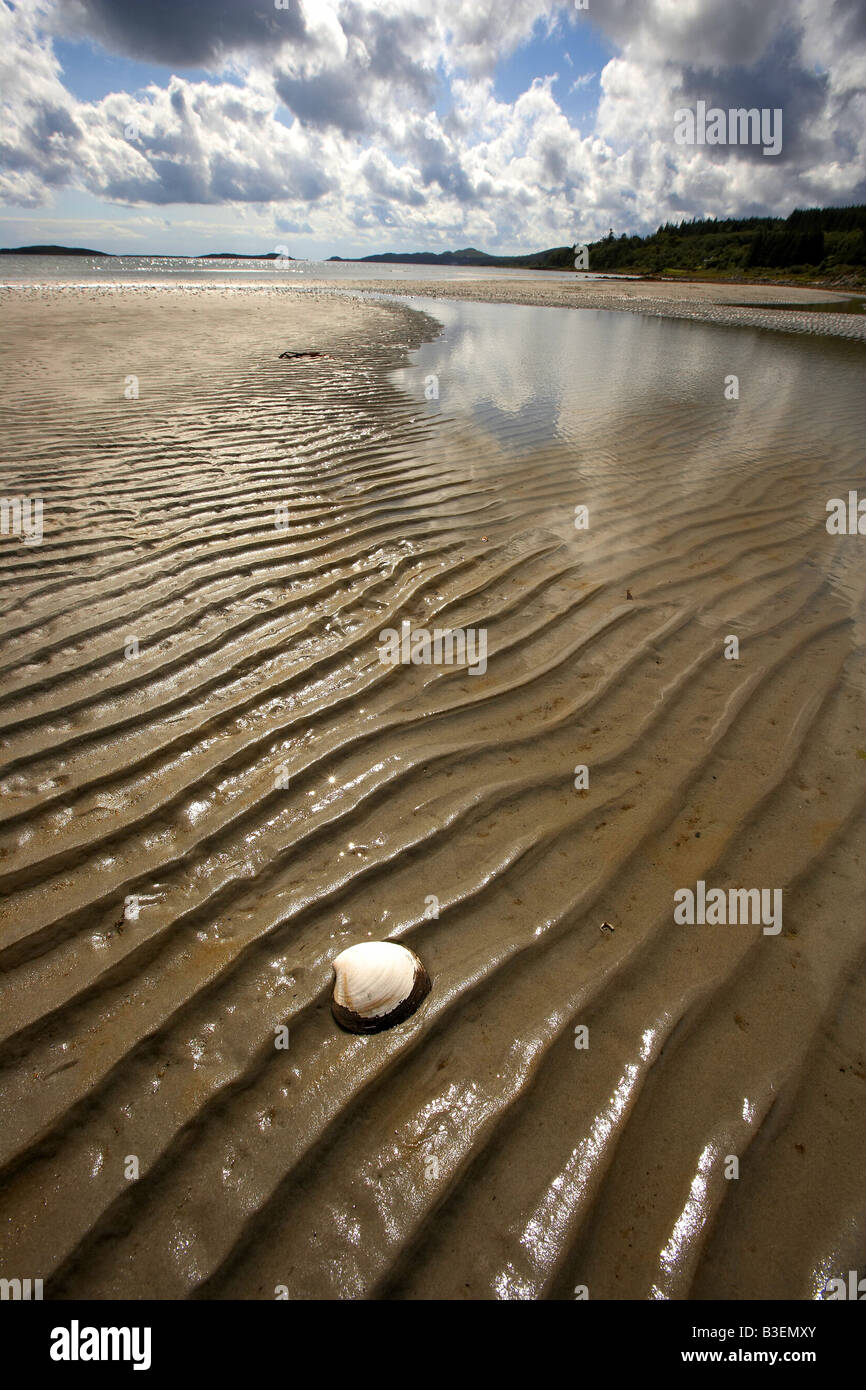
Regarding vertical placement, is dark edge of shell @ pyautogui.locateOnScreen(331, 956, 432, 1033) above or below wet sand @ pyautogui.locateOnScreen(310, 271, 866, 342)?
below

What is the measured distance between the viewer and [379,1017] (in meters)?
1.87

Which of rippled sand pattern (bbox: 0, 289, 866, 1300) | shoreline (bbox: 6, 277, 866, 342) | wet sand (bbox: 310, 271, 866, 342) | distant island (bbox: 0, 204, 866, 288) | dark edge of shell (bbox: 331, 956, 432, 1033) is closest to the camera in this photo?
rippled sand pattern (bbox: 0, 289, 866, 1300)

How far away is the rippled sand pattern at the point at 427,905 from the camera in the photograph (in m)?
1.52

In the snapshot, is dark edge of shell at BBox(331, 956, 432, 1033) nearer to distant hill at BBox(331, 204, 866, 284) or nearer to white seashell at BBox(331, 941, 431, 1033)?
white seashell at BBox(331, 941, 431, 1033)

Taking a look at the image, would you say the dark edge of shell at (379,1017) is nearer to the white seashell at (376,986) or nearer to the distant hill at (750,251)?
the white seashell at (376,986)

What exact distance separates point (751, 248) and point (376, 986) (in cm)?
7514

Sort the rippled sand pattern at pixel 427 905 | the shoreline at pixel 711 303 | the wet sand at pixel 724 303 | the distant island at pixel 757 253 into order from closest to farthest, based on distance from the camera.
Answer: the rippled sand pattern at pixel 427 905 → the shoreline at pixel 711 303 → the wet sand at pixel 724 303 → the distant island at pixel 757 253

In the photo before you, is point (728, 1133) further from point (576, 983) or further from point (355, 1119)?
point (355, 1119)

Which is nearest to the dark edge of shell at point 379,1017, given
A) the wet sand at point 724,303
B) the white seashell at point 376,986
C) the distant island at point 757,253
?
the white seashell at point 376,986

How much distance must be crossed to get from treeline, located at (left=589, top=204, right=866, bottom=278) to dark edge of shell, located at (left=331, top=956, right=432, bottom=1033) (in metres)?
62.6

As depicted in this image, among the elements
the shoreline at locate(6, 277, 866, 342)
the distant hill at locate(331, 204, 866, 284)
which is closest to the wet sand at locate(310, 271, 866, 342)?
the shoreline at locate(6, 277, 866, 342)

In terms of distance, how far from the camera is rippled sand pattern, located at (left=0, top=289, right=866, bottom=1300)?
1.52 meters

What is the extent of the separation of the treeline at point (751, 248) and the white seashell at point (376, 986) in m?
62.6

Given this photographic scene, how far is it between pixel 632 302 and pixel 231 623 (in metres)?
34.1
